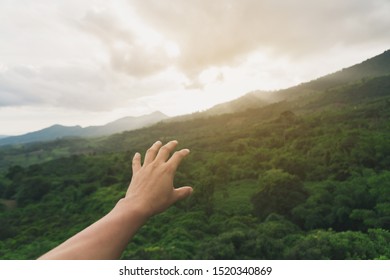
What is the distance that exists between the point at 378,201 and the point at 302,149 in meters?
34.2

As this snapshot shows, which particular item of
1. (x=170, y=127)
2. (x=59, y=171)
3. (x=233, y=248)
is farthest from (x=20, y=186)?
(x=170, y=127)

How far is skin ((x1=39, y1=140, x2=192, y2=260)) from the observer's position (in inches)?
81.0

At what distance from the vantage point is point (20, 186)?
80.9 m

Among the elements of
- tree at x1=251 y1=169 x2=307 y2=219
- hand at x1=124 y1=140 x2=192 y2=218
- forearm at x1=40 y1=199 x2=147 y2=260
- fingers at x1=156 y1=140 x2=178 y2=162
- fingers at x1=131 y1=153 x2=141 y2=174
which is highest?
fingers at x1=156 y1=140 x2=178 y2=162

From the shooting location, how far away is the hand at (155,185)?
2.43 meters

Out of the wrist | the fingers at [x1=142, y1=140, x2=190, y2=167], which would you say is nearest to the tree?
the fingers at [x1=142, y1=140, x2=190, y2=167]

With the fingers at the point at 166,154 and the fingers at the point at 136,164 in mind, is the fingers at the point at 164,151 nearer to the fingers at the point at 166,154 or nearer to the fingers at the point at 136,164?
the fingers at the point at 166,154

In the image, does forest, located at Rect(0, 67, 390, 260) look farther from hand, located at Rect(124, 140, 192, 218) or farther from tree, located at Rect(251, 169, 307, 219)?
hand, located at Rect(124, 140, 192, 218)

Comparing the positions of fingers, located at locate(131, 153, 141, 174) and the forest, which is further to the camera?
the forest

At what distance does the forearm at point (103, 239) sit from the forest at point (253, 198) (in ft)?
77.7

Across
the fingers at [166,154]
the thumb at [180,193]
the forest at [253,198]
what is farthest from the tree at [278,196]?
the fingers at [166,154]

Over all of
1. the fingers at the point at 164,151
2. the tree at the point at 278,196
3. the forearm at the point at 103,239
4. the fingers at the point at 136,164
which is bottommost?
the tree at the point at 278,196

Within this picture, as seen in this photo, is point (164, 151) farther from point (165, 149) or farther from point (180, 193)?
point (180, 193)
